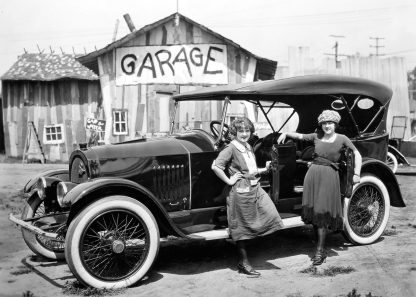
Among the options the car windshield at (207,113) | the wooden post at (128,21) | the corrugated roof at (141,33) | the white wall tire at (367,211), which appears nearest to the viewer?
the white wall tire at (367,211)

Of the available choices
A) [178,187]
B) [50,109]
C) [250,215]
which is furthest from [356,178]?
[50,109]

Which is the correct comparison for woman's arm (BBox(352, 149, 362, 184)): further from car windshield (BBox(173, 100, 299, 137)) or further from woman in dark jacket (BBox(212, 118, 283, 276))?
car windshield (BBox(173, 100, 299, 137))

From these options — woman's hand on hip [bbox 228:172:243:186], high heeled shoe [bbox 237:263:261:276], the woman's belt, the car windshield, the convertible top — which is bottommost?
high heeled shoe [bbox 237:263:261:276]

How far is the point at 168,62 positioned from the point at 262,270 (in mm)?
11584

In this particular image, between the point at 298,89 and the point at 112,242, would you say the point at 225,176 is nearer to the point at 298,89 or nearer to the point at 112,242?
the point at 112,242

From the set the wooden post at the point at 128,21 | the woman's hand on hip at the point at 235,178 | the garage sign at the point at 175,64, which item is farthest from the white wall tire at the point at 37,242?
the wooden post at the point at 128,21

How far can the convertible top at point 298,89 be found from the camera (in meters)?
5.62

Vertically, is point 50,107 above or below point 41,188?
above

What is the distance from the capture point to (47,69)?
19375mm

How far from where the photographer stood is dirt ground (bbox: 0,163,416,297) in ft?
14.9

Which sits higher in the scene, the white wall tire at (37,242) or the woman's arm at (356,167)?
the woman's arm at (356,167)

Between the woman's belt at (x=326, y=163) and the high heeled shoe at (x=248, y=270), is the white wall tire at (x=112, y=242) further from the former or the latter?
the woman's belt at (x=326, y=163)

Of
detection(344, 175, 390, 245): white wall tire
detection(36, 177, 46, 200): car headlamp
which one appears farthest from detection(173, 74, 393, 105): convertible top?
detection(36, 177, 46, 200): car headlamp

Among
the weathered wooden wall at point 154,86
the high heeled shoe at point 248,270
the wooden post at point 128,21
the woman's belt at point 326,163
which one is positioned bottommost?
the high heeled shoe at point 248,270
